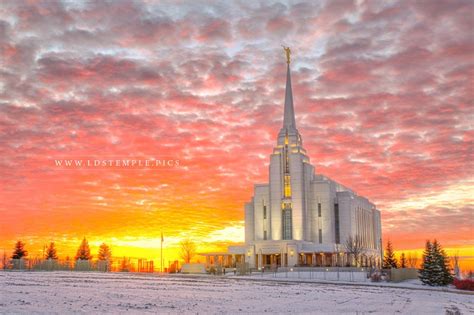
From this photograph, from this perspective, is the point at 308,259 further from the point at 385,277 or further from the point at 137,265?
the point at 385,277

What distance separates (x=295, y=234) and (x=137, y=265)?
41.2 meters

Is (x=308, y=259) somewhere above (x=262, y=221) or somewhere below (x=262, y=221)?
below

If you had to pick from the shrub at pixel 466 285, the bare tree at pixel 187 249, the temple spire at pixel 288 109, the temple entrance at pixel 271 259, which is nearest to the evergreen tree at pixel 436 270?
the shrub at pixel 466 285

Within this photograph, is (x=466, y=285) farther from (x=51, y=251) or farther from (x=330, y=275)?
(x=51, y=251)

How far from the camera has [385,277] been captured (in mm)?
56375

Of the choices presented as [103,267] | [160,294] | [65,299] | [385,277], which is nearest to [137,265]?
[103,267]

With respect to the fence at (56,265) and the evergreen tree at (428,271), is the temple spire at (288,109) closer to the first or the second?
the fence at (56,265)

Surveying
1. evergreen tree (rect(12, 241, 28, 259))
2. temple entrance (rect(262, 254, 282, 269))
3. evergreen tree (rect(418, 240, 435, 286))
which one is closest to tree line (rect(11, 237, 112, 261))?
evergreen tree (rect(12, 241, 28, 259))

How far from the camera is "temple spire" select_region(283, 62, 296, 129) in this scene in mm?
116688

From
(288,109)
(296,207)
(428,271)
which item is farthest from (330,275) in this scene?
(288,109)

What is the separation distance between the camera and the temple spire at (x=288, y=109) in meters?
117

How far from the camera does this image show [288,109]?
388 feet

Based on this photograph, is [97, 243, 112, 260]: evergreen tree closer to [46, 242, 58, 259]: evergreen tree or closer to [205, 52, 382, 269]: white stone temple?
[46, 242, 58, 259]: evergreen tree

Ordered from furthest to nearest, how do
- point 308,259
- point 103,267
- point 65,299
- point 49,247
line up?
point 49,247 < point 308,259 < point 103,267 < point 65,299
